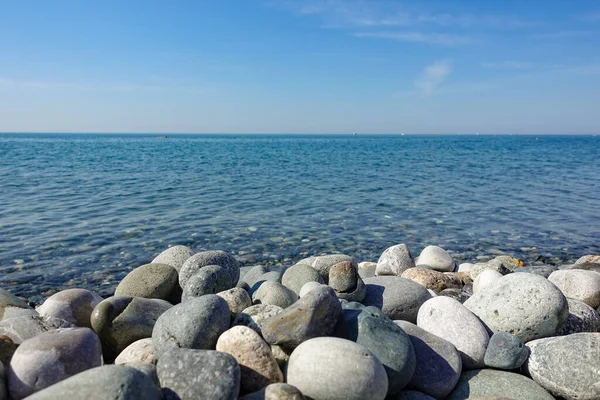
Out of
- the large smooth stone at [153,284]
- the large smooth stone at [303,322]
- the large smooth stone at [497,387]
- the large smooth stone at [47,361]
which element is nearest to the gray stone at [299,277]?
the large smooth stone at [153,284]

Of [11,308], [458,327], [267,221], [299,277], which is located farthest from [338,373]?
[267,221]

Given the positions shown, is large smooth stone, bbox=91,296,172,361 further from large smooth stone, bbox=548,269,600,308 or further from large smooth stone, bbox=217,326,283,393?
large smooth stone, bbox=548,269,600,308

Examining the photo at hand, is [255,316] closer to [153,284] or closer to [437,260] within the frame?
[153,284]

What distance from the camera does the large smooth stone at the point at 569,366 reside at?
393 cm

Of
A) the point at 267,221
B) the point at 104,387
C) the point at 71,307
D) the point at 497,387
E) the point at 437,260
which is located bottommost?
the point at 267,221

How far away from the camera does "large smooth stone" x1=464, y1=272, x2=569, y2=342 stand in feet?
15.3

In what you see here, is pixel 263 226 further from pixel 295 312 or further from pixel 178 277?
pixel 295 312

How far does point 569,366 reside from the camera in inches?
159

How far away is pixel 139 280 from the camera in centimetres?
597

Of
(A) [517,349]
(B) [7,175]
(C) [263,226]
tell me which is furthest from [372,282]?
(B) [7,175]

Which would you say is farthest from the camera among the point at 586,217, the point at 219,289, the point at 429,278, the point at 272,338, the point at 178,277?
the point at 586,217

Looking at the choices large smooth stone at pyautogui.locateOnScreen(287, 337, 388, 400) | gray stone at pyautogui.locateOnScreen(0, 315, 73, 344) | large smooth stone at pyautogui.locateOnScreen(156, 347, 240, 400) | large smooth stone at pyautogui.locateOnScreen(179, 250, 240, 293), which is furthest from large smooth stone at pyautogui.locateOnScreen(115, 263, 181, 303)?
large smooth stone at pyautogui.locateOnScreen(287, 337, 388, 400)

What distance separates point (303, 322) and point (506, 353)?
6.10ft

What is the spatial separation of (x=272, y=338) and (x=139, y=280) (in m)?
2.67
